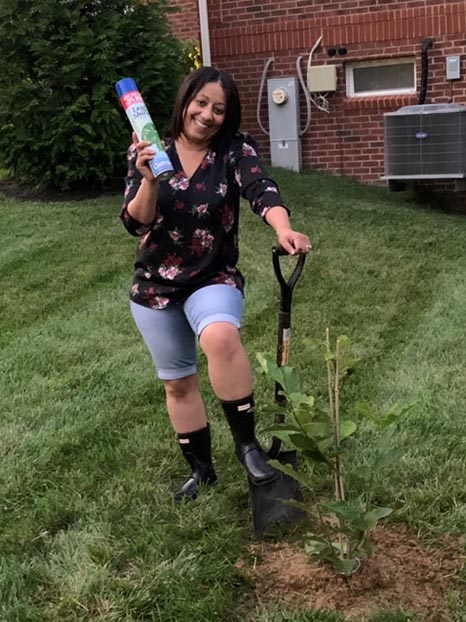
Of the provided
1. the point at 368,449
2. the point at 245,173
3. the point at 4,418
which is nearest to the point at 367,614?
the point at 368,449

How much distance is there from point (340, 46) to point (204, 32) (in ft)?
5.43

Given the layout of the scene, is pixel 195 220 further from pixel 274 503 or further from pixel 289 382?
pixel 274 503

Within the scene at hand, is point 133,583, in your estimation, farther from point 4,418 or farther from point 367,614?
point 4,418

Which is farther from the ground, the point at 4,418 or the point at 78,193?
the point at 78,193

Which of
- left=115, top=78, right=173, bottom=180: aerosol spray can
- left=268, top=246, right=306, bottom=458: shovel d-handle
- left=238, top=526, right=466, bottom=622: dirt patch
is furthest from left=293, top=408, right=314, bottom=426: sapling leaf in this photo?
left=115, top=78, right=173, bottom=180: aerosol spray can

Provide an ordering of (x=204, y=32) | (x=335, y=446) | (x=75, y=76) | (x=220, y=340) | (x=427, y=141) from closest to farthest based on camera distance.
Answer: (x=335, y=446), (x=220, y=340), (x=75, y=76), (x=427, y=141), (x=204, y=32)

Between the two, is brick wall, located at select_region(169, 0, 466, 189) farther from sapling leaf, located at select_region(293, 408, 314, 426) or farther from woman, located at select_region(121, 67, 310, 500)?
sapling leaf, located at select_region(293, 408, 314, 426)

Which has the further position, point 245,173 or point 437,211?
point 437,211

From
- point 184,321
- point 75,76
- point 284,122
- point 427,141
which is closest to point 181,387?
point 184,321

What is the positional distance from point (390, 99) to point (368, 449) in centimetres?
633

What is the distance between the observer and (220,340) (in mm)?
2361

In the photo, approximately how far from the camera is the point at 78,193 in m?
7.76

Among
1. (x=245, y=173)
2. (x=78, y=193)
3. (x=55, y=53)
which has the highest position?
(x=55, y=53)

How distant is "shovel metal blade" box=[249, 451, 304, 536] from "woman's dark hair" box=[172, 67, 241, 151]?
1.13 metres
